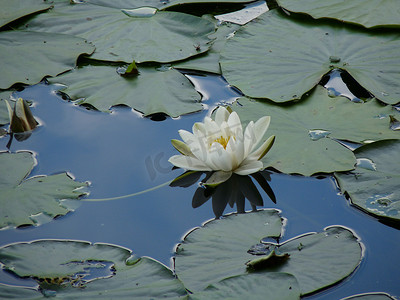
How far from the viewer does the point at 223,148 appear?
2.41m

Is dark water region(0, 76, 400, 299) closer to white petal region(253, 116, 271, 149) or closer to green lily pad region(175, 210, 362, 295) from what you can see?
green lily pad region(175, 210, 362, 295)

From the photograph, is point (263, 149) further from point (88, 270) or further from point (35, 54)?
point (35, 54)

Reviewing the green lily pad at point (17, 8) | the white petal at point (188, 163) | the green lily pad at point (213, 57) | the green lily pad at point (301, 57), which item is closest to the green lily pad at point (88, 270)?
the white petal at point (188, 163)

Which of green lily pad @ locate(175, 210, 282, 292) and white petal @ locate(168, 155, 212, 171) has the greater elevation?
white petal @ locate(168, 155, 212, 171)

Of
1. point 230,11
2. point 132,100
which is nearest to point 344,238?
point 132,100

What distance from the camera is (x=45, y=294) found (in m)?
1.85

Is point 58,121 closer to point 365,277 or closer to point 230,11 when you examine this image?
point 230,11

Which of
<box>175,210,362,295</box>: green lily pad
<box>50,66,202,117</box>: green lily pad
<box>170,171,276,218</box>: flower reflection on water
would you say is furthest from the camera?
<box>50,66,202,117</box>: green lily pad

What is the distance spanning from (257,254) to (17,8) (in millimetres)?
2713

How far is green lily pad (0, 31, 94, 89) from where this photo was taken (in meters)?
3.20

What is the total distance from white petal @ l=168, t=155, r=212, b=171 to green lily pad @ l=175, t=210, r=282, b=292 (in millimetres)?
358

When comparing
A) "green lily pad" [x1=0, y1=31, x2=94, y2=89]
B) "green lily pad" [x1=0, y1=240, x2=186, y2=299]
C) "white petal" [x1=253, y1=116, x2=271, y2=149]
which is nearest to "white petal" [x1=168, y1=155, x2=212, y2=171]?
"white petal" [x1=253, y1=116, x2=271, y2=149]

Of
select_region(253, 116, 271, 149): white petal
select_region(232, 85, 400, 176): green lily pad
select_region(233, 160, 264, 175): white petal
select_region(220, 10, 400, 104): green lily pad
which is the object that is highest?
select_region(220, 10, 400, 104): green lily pad

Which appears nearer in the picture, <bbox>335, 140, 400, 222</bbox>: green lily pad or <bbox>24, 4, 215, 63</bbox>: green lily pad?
<bbox>335, 140, 400, 222</bbox>: green lily pad
